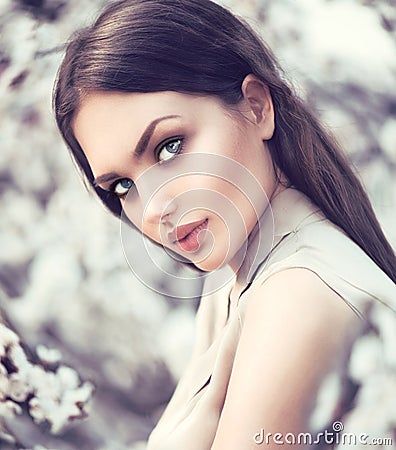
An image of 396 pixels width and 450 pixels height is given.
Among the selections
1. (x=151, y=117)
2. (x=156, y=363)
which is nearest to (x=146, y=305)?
(x=156, y=363)

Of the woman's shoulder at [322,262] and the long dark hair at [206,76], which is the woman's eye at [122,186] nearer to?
the long dark hair at [206,76]

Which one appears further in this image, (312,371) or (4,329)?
(4,329)

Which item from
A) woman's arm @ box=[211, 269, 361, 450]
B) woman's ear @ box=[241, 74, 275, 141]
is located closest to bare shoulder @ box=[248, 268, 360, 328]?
woman's arm @ box=[211, 269, 361, 450]

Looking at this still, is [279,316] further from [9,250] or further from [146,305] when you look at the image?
[9,250]

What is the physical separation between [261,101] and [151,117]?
9cm

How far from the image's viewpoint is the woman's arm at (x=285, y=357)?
0.48 meters

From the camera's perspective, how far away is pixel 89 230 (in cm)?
65

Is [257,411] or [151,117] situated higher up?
[151,117]

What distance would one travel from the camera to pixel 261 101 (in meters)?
0.57

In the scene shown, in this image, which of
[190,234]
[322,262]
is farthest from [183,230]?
[322,262]

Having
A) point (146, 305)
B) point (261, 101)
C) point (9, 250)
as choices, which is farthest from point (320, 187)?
point (9, 250)

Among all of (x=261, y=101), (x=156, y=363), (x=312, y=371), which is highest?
(x=261, y=101)

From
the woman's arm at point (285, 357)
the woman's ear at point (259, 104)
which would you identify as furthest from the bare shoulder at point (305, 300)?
the woman's ear at point (259, 104)

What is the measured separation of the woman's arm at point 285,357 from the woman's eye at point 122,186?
0.15 metres
